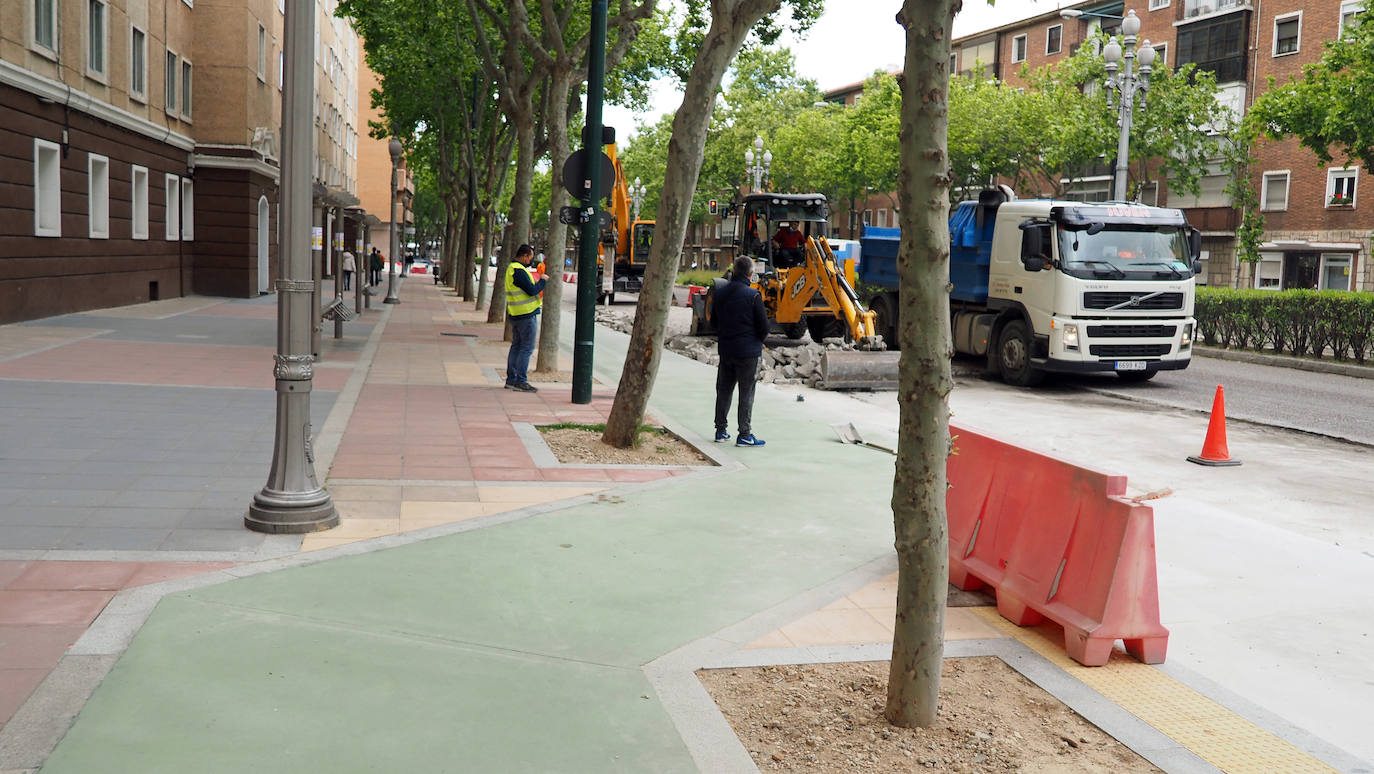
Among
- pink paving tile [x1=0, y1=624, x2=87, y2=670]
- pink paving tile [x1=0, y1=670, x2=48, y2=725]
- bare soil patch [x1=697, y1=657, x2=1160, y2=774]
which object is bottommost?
bare soil patch [x1=697, y1=657, x2=1160, y2=774]

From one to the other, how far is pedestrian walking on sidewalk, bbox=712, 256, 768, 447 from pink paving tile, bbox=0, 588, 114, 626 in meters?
6.53

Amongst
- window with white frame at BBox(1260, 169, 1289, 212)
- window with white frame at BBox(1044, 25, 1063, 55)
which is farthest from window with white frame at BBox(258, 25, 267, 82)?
window with white frame at BBox(1044, 25, 1063, 55)

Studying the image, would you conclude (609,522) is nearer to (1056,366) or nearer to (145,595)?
(145,595)

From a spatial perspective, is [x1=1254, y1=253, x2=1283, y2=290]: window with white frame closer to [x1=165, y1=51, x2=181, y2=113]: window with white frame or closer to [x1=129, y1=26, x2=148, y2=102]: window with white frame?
[x1=165, y1=51, x2=181, y2=113]: window with white frame

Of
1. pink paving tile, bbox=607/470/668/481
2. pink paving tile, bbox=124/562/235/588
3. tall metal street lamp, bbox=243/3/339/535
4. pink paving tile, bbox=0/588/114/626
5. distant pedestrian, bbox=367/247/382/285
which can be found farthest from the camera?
distant pedestrian, bbox=367/247/382/285

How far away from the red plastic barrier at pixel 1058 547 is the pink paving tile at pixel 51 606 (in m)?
4.17

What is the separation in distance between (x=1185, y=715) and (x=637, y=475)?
17.2 ft

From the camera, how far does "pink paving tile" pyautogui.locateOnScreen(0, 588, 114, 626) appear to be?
4.95 meters

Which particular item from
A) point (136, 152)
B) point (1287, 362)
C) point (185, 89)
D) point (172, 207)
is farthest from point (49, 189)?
point (1287, 362)

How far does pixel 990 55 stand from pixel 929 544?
64221 mm

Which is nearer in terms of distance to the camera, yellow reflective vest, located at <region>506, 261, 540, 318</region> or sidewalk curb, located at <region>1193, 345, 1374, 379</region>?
yellow reflective vest, located at <region>506, 261, 540, 318</region>

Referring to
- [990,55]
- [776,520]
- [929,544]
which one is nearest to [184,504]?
[776,520]

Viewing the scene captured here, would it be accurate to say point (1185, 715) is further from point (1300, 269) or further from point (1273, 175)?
point (1273, 175)

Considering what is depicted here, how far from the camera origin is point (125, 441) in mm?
9203
